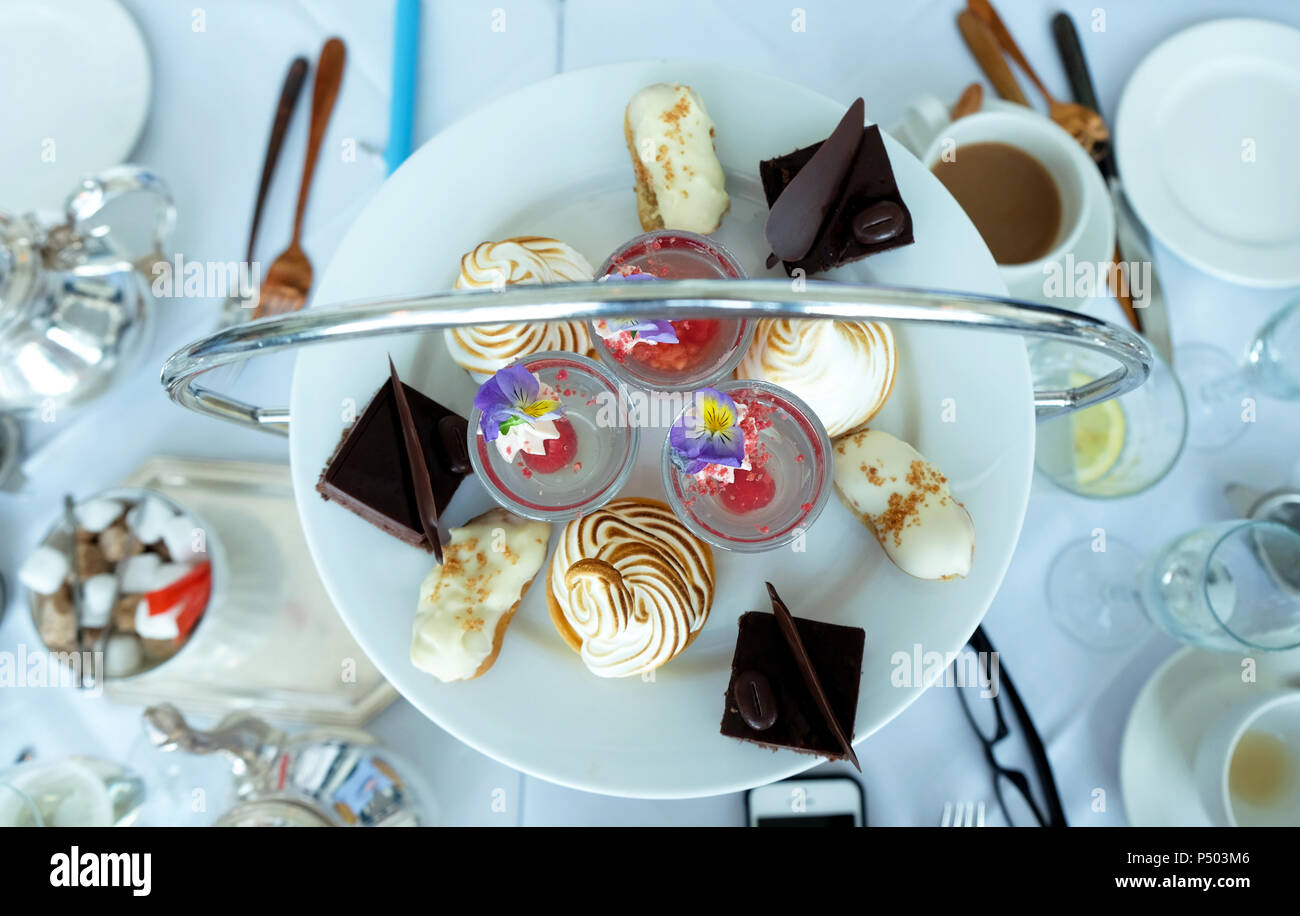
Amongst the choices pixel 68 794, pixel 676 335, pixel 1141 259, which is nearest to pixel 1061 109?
pixel 1141 259

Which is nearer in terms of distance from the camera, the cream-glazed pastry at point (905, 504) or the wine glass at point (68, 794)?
the cream-glazed pastry at point (905, 504)

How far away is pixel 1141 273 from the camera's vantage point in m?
1.08

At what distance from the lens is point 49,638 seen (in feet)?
3.51

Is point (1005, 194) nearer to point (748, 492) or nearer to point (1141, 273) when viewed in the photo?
point (1141, 273)

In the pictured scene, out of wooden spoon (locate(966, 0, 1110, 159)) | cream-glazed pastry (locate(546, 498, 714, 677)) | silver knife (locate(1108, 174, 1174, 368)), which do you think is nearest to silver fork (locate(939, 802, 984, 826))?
cream-glazed pastry (locate(546, 498, 714, 677))

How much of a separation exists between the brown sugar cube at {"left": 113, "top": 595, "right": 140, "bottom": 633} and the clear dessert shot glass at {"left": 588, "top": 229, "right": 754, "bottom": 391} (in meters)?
0.75

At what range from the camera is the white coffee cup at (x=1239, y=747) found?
89cm

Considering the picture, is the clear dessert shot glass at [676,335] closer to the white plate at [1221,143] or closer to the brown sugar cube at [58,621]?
the white plate at [1221,143]

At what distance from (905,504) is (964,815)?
516mm

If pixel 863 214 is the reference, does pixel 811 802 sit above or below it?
below

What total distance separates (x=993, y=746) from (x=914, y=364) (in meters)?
0.55

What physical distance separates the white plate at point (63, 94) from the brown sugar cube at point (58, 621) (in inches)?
22.1

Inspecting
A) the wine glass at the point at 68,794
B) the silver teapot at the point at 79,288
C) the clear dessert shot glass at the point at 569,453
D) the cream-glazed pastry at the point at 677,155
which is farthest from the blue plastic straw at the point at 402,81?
the wine glass at the point at 68,794
